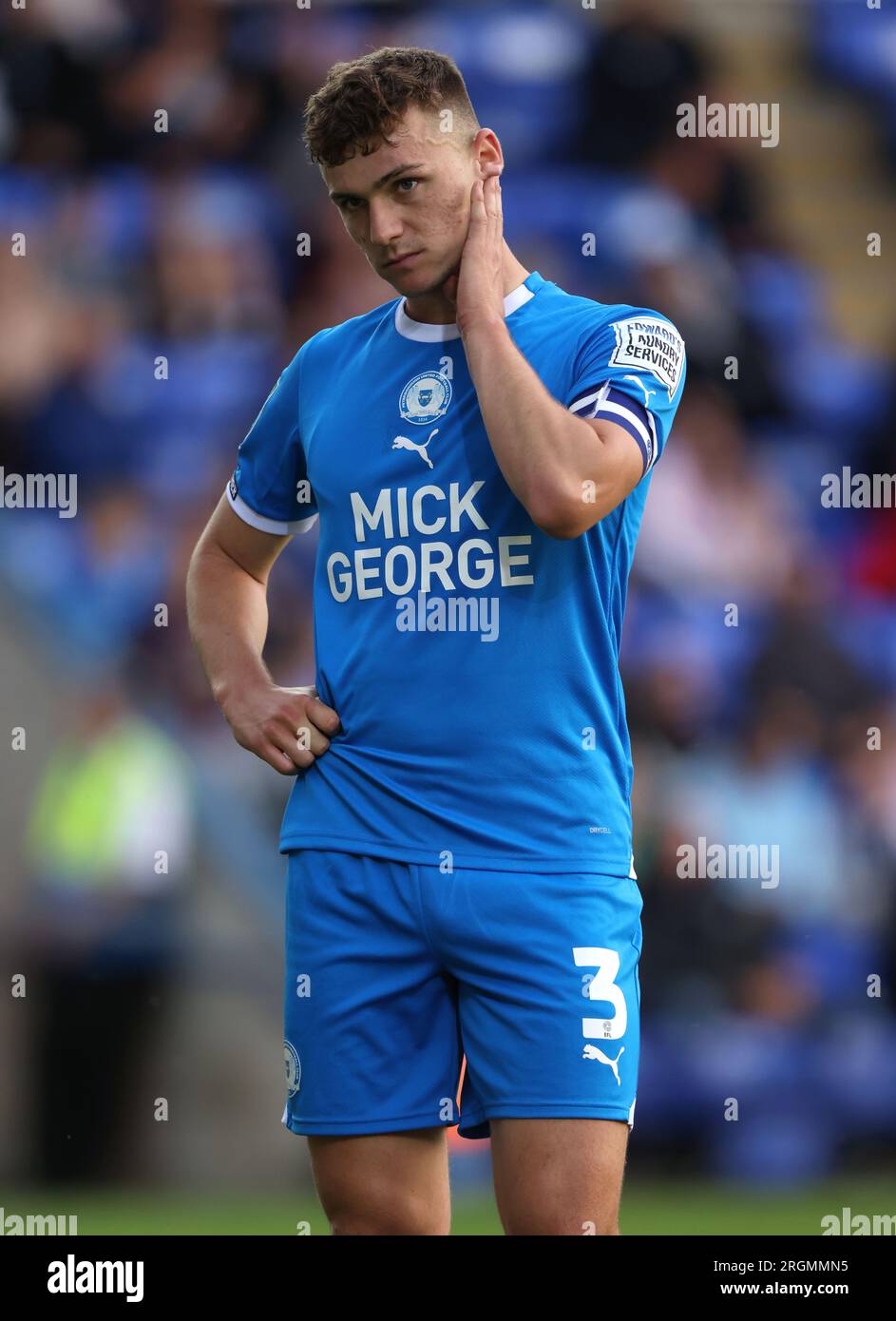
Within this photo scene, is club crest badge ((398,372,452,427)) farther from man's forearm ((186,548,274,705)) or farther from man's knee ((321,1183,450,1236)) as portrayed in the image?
man's knee ((321,1183,450,1236))

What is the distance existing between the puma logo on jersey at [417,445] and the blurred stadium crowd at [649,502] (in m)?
3.13

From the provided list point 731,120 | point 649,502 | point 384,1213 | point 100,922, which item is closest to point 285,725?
point 384,1213

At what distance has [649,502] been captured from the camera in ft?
19.6

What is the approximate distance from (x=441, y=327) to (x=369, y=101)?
1.06ft

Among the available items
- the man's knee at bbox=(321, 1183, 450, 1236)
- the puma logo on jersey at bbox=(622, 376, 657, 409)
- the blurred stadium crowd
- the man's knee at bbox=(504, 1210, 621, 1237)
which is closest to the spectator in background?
the blurred stadium crowd

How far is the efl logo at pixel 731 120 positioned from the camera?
6.46 metres

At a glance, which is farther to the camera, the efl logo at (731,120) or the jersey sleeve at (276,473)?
the efl logo at (731,120)

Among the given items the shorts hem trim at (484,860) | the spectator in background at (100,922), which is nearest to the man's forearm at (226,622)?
the shorts hem trim at (484,860)

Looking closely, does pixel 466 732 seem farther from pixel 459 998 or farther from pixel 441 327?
pixel 441 327

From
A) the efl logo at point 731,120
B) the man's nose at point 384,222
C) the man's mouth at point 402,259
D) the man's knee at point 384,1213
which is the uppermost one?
the efl logo at point 731,120

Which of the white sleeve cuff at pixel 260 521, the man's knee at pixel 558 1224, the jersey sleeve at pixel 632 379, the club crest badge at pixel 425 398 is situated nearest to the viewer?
the man's knee at pixel 558 1224

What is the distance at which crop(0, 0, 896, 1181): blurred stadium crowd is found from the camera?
541cm

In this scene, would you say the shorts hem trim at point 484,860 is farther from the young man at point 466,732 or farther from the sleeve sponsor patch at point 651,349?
the sleeve sponsor patch at point 651,349
